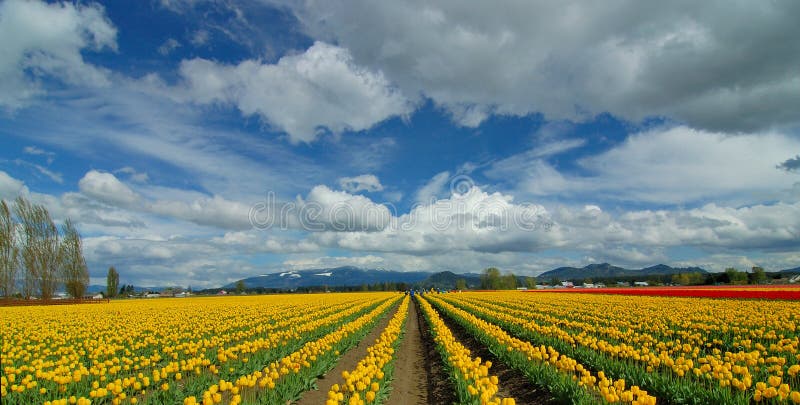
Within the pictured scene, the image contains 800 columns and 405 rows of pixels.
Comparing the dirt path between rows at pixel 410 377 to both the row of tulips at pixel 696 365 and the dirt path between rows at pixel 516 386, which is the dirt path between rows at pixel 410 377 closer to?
the dirt path between rows at pixel 516 386

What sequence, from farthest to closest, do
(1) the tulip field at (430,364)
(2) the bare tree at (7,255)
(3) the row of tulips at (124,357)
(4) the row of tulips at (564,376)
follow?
(2) the bare tree at (7,255)
(3) the row of tulips at (124,357)
(1) the tulip field at (430,364)
(4) the row of tulips at (564,376)

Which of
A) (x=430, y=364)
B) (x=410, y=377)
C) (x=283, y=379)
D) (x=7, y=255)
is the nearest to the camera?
(x=283, y=379)

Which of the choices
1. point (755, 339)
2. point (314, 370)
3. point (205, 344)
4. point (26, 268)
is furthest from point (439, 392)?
point (26, 268)

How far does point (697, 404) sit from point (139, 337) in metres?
18.9

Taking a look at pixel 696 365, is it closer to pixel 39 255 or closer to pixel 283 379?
pixel 283 379

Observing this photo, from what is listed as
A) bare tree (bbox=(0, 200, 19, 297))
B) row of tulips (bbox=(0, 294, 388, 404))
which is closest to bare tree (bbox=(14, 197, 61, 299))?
bare tree (bbox=(0, 200, 19, 297))

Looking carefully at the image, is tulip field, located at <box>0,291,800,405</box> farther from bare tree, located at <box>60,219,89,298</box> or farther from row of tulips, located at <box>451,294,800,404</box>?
bare tree, located at <box>60,219,89,298</box>

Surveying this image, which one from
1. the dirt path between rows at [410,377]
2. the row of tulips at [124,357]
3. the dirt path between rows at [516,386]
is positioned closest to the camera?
the row of tulips at [124,357]

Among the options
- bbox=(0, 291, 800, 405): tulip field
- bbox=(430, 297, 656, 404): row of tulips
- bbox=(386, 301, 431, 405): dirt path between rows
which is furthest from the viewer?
bbox=(386, 301, 431, 405): dirt path between rows

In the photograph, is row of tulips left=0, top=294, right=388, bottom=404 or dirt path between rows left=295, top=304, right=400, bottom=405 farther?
dirt path between rows left=295, top=304, right=400, bottom=405

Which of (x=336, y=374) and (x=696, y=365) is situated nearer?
(x=696, y=365)

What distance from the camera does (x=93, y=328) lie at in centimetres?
1967

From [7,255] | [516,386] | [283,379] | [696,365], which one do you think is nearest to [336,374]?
[283,379]

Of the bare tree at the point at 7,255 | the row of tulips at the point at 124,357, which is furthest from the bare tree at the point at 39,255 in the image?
the row of tulips at the point at 124,357
